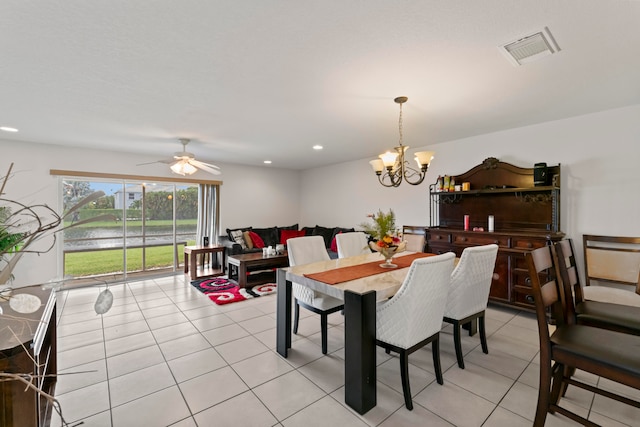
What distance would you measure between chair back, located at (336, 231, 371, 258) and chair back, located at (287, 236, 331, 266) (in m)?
0.32

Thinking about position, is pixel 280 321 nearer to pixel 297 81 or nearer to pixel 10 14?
pixel 297 81

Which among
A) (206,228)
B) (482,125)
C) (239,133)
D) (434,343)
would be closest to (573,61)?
(482,125)

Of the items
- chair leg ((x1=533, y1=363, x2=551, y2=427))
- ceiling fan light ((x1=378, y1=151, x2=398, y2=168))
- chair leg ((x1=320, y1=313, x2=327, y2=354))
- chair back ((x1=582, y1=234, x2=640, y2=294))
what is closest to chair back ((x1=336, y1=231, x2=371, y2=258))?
chair leg ((x1=320, y1=313, x2=327, y2=354))

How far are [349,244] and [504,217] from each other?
2.29 meters

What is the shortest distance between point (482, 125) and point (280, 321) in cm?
348

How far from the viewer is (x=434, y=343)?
7.64 feet

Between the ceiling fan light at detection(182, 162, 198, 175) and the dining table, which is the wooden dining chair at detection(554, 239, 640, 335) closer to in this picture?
the dining table

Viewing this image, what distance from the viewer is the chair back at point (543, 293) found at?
1751mm

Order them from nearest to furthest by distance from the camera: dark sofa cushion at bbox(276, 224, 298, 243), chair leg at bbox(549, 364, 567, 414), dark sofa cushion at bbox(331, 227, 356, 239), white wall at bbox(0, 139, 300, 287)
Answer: chair leg at bbox(549, 364, 567, 414) < white wall at bbox(0, 139, 300, 287) < dark sofa cushion at bbox(331, 227, 356, 239) < dark sofa cushion at bbox(276, 224, 298, 243)

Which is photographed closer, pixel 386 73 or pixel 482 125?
pixel 386 73

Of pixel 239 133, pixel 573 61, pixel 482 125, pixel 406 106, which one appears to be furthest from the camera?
pixel 239 133

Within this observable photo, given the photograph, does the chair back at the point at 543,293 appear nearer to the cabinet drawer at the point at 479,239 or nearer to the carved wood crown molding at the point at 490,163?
the cabinet drawer at the point at 479,239

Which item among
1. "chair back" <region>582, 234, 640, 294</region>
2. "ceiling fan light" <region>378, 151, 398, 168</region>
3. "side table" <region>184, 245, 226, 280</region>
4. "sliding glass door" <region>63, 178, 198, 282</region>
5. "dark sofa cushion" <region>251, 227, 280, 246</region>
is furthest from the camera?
"dark sofa cushion" <region>251, 227, 280, 246</region>

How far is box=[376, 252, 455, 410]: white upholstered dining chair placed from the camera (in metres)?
2.02
